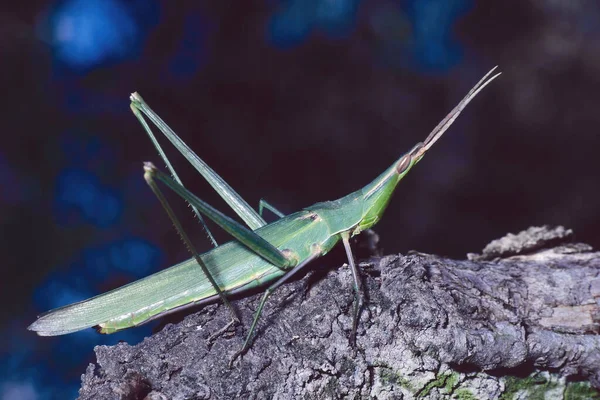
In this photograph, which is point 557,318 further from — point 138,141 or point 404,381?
point 138,141

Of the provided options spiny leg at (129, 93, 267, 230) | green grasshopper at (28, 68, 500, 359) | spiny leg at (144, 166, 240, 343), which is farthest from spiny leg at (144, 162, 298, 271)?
spiny leg at (129, 93, 267, 230)

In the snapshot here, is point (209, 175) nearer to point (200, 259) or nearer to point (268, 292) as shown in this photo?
point (200, 259)

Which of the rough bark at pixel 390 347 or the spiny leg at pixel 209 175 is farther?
the spiny leg at pixel 209 175

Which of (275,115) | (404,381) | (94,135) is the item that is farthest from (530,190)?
(94,135)

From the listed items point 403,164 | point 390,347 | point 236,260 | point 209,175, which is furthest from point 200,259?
point 403,164

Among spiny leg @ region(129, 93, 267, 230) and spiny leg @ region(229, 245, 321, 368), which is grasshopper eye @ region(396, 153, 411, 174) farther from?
spiny leg @ region(129, 93, 267, 230)

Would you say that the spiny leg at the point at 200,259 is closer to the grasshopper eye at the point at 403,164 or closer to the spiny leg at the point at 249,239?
the spiny leg at the point at 249,239

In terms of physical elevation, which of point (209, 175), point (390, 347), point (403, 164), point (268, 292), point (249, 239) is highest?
point (209, 175)

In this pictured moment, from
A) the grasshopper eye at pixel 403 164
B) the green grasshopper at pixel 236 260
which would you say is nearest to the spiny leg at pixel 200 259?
the green grasshopper at pixel 236 260
